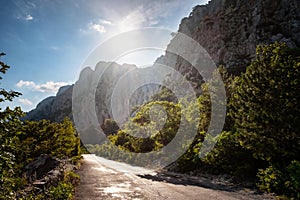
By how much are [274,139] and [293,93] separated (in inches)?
116

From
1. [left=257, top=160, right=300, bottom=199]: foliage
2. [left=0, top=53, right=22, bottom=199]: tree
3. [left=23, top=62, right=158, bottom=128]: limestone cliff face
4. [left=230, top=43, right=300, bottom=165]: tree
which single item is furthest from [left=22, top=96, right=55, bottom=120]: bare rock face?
[left=0, top=53, right=22, bottom=199]: tree

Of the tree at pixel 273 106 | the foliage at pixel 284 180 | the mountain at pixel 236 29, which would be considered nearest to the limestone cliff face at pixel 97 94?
the mountain at pixel 236 29

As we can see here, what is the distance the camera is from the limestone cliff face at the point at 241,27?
1891 inches

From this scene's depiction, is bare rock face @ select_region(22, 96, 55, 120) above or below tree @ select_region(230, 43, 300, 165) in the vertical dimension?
above

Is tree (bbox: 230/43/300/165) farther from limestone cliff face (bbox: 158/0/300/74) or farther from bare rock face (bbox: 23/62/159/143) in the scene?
bare rock face (bbox: 23/62/159/143)

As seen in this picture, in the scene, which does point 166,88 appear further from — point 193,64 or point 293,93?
point 293,93

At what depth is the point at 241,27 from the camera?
6034 centimetres

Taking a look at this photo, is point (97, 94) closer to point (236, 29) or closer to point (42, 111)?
point (42, 111)

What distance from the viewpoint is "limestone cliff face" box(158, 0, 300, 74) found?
48031 mm

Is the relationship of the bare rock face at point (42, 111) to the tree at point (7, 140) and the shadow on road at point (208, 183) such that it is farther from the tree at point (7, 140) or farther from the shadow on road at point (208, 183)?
the tree at point (7, 140)

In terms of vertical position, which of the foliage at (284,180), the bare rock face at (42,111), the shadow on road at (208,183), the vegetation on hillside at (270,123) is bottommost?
the shadow on road at (208,183)

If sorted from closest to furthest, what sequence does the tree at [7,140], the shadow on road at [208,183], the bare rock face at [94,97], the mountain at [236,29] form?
the tree at [7,140]
the shadow on road at [208,183]
the mountain at [236,29]
the bare rock face at [94,97]

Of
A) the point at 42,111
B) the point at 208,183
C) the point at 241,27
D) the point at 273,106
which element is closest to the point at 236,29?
the point at 241,27

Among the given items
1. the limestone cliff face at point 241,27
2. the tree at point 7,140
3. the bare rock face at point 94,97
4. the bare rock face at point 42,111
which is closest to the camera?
the tree at point 7,140
